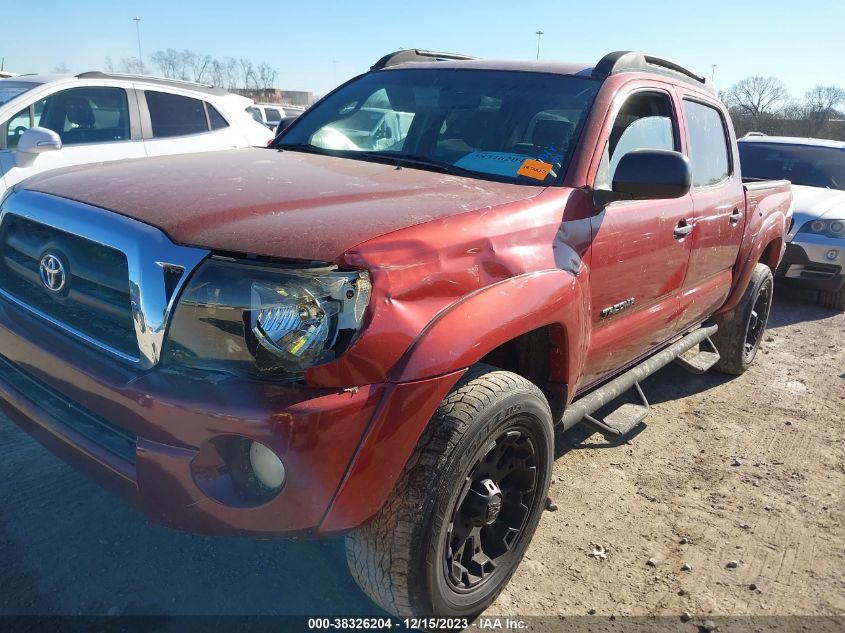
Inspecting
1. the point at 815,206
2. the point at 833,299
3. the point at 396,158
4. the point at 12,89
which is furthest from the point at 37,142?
the point at 833,299

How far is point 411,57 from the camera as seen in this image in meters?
3.89

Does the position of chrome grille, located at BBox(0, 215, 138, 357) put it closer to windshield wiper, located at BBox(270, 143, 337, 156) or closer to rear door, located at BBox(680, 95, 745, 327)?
windshield wiper, located at BBox(270, 143, 337, 156)

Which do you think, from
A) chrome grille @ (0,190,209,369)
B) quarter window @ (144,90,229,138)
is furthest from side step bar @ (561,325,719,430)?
quarter window @ (144,90,229,138)

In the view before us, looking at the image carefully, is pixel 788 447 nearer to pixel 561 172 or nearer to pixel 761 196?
pixel 761 196

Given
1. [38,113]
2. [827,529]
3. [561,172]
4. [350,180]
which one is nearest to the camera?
[350,180]

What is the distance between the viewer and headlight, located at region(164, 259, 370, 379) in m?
1.68

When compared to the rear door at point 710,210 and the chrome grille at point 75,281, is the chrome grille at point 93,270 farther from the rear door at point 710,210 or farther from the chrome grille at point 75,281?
the rear door at point 710,210

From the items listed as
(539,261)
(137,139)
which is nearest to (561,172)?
(539,261)

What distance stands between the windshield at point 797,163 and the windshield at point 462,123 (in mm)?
6044

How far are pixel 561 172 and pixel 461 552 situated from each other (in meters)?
1.47

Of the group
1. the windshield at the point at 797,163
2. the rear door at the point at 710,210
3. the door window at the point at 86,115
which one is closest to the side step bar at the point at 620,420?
the rear door at the point at 710,210

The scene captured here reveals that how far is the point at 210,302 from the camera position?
1.69 meters

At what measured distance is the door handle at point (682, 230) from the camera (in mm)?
3154

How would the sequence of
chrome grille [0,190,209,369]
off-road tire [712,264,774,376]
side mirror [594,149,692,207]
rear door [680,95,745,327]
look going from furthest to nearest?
1. off-road tire [712,264,774,376]
2. rear door [680,95,745,327]
3. side mirror [594,149,692,207]
4. chrome grille [0,190,209,369]
